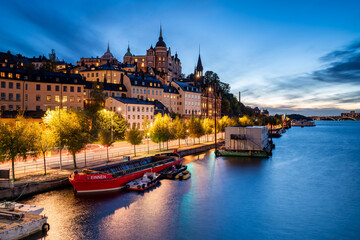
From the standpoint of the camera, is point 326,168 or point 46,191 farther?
point 326,168

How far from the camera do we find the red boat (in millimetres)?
31141

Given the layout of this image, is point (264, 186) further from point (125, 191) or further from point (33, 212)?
point (33, 212)

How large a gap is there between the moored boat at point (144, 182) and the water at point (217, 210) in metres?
1.17

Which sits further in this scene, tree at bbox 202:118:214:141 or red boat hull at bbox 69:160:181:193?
tree at bbox 202:118:214:141

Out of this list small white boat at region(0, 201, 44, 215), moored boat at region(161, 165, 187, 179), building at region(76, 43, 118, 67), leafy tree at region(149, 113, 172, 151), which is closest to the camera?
small white boat at region(0, 201, 44, 215)

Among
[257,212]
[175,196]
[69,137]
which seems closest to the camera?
[257,212]

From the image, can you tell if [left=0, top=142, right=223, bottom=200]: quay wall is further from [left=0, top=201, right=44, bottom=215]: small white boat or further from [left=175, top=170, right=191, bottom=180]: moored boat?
[left=175, top=170, right=191, bottom=180]: moored boat

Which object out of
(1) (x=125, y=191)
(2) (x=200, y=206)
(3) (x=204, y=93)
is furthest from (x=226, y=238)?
(3) (x=204, y=93)

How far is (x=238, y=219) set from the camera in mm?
27000

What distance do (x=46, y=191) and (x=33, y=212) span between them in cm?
819

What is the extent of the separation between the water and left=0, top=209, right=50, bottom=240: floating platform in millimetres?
1345

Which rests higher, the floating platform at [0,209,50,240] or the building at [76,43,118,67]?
the building at [76,43,118,67]

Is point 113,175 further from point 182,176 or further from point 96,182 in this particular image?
point 182,176

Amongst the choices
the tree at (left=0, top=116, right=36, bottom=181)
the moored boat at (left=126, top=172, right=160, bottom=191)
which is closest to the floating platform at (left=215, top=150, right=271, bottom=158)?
the moored boat at (left=126, top=172, right=160, bottom=191)
